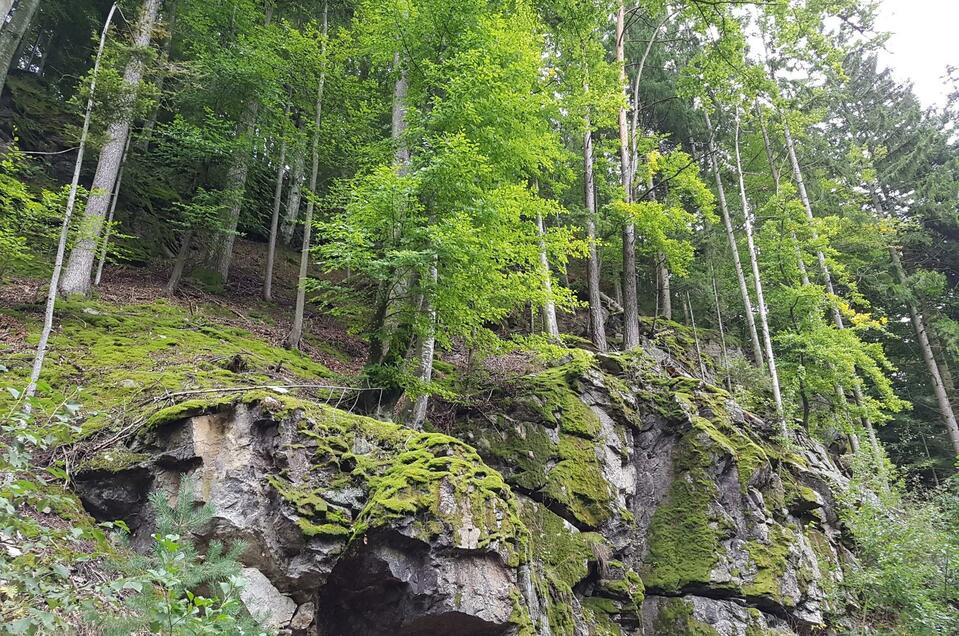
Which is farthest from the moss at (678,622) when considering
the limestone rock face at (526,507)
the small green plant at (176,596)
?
the small green plant at (176,596)

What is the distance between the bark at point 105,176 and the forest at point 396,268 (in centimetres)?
7

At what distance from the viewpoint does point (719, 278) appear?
1855cm

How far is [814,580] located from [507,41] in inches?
411

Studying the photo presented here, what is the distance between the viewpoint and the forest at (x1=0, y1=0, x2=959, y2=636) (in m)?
4.72

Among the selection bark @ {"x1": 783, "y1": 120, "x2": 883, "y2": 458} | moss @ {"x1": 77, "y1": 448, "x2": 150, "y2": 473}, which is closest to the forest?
moss @ {"x1": 77, "y1": 448, "x2": 150, "y2": 473}

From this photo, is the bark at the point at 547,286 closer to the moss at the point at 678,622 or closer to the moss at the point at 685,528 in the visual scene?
the moss at the point at 685,528

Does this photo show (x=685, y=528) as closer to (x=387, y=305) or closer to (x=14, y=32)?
(x=387, y=305)

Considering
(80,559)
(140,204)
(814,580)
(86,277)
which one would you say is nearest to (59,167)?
(140,204)

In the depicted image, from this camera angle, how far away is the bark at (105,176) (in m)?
7.38

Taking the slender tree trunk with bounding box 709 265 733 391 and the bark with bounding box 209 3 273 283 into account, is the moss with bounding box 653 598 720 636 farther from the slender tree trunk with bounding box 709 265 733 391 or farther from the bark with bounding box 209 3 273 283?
the bark with bounding box 209 3 273 283

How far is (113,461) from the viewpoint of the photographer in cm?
487

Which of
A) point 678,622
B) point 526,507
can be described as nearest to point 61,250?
point 526,507

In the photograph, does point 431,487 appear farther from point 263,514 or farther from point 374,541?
point 263,514

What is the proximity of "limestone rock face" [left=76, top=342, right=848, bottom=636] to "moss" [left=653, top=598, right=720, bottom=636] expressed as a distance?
0.02 metres
